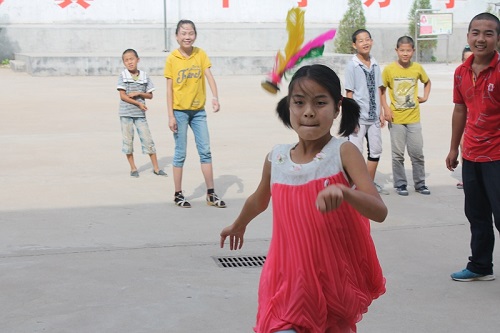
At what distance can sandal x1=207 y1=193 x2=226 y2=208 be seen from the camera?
757 centimetres

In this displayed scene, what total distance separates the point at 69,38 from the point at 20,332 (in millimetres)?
21842

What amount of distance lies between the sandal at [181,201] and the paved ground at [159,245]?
100 millimetres

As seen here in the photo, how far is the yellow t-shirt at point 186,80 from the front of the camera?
7.48 meters

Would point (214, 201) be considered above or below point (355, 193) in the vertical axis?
below

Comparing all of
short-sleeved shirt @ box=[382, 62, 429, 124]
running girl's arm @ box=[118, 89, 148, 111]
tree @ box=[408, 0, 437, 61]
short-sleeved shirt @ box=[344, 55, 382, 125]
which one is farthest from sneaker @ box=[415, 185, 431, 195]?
tree @ box=[408, 0, 437, 61]

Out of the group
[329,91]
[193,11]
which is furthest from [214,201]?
[193,11]

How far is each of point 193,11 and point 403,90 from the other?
19362 millimetres

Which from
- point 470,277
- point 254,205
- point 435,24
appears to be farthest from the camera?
point 435,24

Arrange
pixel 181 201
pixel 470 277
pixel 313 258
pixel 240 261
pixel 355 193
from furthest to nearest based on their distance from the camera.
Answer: pixel 181 201
pixel 240 261
pixel 470 277
pixel 313 258
pixel 355 193

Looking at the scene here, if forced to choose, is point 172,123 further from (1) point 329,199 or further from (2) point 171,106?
(1) point 329,199

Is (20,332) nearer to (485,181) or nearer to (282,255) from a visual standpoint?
(282,255)

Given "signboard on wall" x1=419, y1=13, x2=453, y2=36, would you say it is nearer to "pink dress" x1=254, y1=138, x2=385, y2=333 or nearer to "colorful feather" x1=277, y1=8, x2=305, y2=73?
"colorful feather" x1=277, y1=8, x2=305, y2=73

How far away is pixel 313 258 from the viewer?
311cm

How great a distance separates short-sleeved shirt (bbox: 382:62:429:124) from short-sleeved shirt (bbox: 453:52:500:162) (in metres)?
2.87
